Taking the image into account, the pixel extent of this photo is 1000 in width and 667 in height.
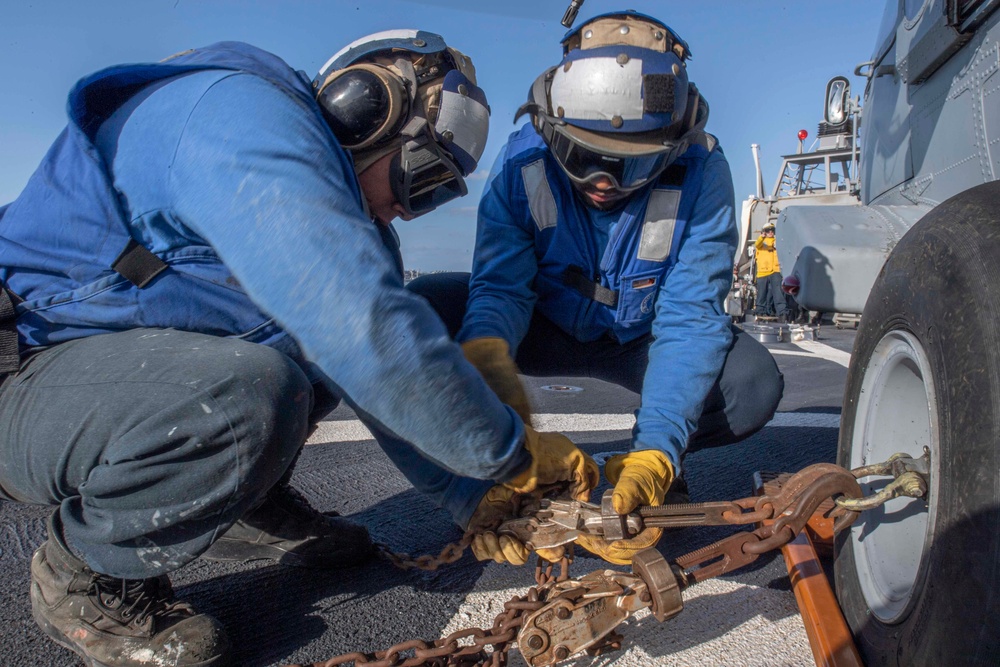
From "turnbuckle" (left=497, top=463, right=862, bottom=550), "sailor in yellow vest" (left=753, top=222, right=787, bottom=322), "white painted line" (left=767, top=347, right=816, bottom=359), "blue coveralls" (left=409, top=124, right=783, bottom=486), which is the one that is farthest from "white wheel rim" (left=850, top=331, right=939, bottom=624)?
"sailor in yellow vest" (left=753, top=222, right=787, bottom=322)

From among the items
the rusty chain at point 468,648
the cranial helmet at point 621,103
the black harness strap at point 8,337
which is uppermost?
the cranial helmet at point 621,103

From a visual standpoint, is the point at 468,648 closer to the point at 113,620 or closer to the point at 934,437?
the point at 113,620

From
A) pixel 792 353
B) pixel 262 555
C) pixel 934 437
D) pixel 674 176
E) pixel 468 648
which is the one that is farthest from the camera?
pixel 792 353

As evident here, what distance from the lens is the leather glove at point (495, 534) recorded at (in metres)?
1.73

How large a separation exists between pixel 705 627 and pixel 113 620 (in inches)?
55.7

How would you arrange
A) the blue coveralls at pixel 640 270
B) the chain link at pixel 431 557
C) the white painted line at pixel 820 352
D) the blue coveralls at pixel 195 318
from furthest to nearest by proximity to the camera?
the white painted line at pixel 820 352 < the blue coveralls at pixel 640 270 < the chain link at pixel 431 557 < the blue coveralls at pixel 195 318

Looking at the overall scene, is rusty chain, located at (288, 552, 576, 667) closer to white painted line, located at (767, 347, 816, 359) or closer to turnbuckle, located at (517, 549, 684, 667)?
turnbuckle, located at (517, 549, 684, 667)

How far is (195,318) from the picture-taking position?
5.51ft

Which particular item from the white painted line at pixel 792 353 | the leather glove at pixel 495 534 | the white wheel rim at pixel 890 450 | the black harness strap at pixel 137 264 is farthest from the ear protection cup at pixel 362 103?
the white painted line at pixel 792 353

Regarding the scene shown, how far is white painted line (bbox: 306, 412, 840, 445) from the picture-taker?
354cm

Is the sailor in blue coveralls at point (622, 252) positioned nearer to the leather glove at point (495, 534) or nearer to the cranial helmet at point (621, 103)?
the cranial helmet at point (621, 103)

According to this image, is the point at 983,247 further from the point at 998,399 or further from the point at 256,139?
the point at 256,139

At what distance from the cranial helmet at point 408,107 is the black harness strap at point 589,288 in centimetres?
76

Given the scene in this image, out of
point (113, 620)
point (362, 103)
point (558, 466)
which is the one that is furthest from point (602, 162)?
point (113, 620)
